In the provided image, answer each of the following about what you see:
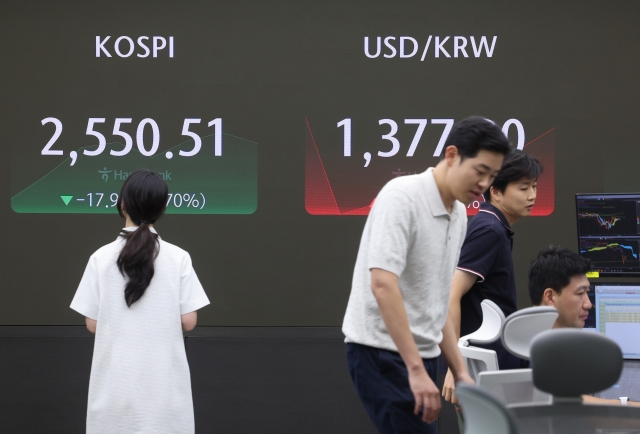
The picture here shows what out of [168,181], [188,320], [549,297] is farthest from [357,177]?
[188,320]

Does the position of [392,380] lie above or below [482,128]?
below

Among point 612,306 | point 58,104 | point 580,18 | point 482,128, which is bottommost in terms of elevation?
point 612,306

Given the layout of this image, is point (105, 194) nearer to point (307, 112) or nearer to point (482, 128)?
point (307, 112)

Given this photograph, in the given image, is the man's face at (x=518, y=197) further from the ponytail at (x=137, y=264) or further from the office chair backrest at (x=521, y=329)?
the ponytail at (x=137, y=264)

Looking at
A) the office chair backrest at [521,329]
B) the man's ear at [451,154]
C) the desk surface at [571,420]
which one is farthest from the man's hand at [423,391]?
the man's ear at [451,154]

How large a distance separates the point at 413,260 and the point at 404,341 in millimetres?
245

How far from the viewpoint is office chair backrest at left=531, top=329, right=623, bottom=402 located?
1.45m

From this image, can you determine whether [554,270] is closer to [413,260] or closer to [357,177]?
[413,260]

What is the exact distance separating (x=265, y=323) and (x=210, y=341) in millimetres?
317

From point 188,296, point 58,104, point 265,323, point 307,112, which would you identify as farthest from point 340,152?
point 188,296

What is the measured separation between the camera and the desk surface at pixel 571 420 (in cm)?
152

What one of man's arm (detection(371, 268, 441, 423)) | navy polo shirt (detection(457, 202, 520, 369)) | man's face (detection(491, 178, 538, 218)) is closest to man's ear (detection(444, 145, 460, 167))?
man's arm (detection(371, 268, 441, 423))

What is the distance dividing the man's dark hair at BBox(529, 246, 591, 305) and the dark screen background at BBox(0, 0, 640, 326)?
5.02 ft

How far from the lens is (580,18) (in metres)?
4.10
